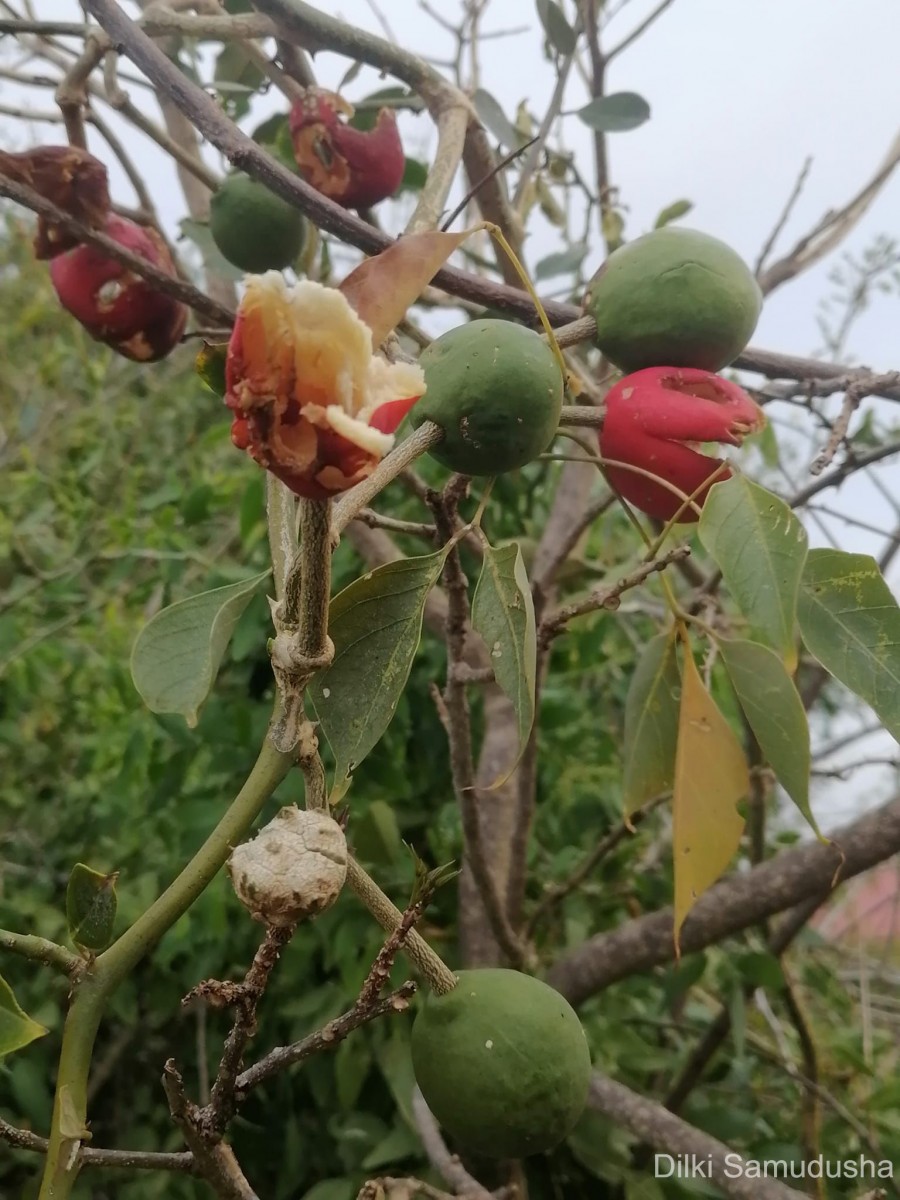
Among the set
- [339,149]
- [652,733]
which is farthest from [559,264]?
[652,733]

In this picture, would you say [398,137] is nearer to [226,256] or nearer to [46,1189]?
[226,256]

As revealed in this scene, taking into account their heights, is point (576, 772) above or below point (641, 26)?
below

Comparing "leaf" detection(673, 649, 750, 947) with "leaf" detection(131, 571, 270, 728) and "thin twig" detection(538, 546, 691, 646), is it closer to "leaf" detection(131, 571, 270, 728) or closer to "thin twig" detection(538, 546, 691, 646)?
"thin twig" detection(538, 546, 691, 646)

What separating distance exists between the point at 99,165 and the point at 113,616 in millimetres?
639

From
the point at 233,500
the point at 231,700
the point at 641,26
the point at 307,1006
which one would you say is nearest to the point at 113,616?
the point at 233,500

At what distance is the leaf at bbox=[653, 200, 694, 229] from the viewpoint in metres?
0.85

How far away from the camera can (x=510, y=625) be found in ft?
1.09

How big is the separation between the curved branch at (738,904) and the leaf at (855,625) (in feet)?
0.89

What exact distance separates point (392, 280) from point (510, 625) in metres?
0.12

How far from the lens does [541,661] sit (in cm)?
63

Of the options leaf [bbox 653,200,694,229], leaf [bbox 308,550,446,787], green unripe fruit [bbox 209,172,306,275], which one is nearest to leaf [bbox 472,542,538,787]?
leaf [bbox 308,550,446,787]

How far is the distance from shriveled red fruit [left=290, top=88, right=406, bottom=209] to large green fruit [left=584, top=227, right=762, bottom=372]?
0.88ft

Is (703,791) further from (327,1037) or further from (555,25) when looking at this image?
(555,25)

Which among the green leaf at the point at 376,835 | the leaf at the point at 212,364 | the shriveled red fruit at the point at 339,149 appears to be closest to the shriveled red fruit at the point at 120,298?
the shriveled red fruit at the point at 339,149
